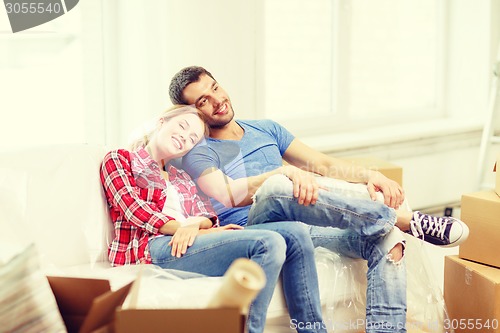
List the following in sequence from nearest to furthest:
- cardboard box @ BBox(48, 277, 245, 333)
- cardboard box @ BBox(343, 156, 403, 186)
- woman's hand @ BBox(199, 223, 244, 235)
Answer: cardboard box @ BBox(48, 277, 245, 333)
woman's hand @ BBox(199, 223, 244, 235)
cardboard box @ BBox(343, 156, 403, 186)

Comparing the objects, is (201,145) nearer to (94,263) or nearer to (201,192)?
(201,192)

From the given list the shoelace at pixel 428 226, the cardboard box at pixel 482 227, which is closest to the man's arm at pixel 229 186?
the shoelace at pixel 428 226

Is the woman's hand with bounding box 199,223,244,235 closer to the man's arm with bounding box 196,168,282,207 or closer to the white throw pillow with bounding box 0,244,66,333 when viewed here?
the man's arm with bounding box 196,168,282,207

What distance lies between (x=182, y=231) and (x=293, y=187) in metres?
0.34

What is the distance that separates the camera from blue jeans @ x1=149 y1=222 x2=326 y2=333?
2.13m

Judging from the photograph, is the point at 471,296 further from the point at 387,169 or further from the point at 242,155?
the point at 242,155

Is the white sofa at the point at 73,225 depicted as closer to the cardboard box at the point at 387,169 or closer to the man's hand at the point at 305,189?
the man's hand at the point at 305,189

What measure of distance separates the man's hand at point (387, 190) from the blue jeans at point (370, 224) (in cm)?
8

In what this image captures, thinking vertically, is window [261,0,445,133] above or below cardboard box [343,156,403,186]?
above

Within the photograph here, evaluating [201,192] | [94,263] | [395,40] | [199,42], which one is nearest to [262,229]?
[201,192]

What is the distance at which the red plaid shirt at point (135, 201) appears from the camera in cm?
221

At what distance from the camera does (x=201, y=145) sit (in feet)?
7.78

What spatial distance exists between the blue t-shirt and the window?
829 millimetres

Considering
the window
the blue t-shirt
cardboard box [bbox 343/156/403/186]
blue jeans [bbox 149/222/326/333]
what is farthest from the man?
the window
